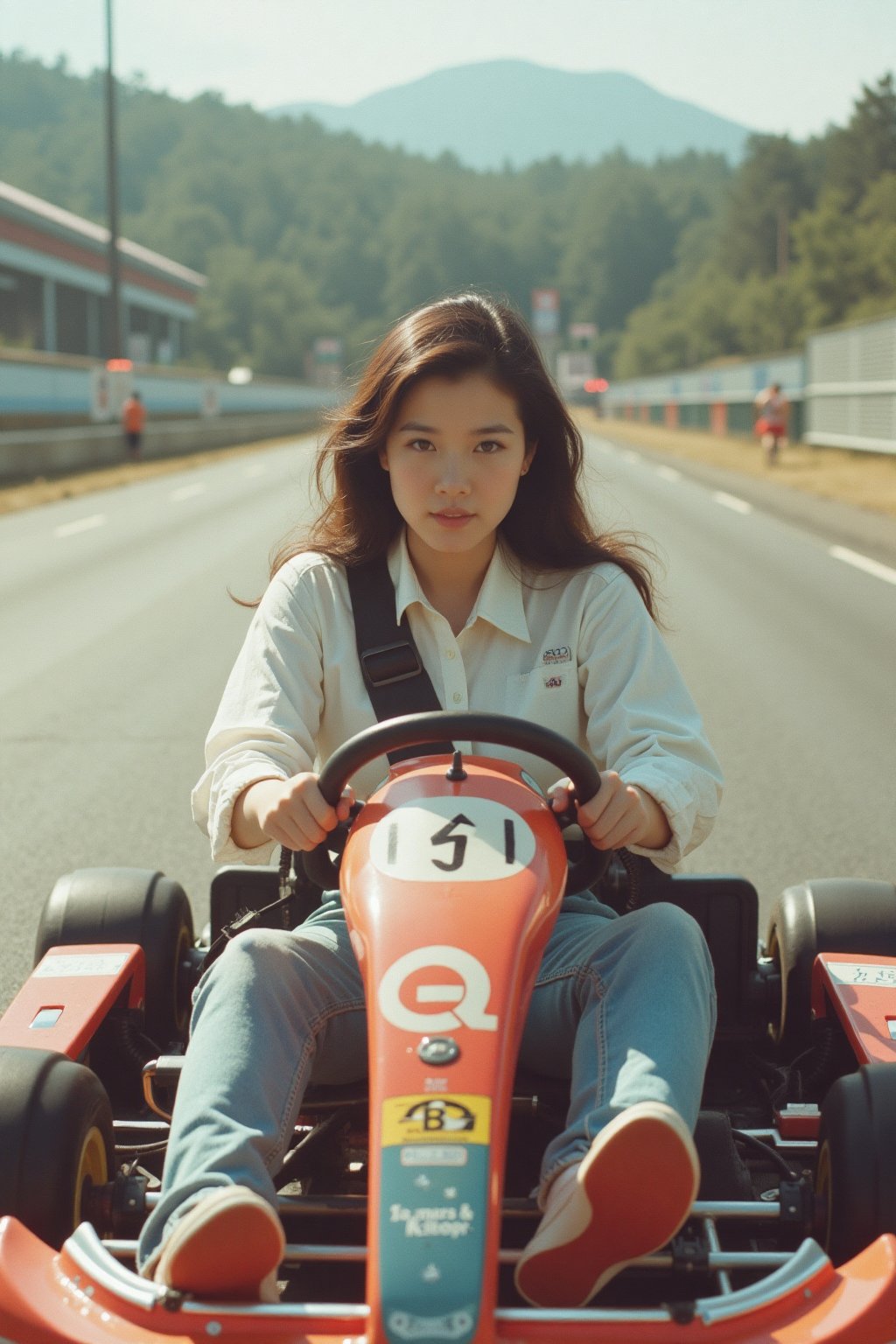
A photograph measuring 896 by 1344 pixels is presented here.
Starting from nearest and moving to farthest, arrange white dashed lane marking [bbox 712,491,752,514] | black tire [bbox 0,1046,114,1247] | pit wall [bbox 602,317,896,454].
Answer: black tire [bbox 0,1046,114,1247] → white dashed lane marking [bbox 712,491,752,514] → pit wall [bbox 602,317,896,454]

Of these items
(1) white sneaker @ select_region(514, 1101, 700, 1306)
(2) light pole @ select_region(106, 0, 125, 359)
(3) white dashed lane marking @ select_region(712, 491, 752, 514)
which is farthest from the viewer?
(2) light pole @ select_region(106, 0, 125, 359)

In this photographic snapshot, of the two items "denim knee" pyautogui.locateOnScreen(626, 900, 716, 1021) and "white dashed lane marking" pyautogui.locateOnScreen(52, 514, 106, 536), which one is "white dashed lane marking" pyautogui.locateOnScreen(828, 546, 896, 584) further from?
"denim knee" pyautogui.locateOnScreen(626, 900, 716, 1021)

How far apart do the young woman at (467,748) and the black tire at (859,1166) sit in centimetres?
24

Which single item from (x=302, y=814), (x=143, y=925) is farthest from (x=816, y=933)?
(x=143, y=925)

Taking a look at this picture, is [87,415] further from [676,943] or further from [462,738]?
[676,943]

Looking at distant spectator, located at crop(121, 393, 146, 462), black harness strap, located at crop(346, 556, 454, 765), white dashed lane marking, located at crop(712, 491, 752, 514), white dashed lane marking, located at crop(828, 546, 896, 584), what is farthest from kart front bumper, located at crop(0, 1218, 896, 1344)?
distant spectator, located at crop(121, 393, 146, 462)

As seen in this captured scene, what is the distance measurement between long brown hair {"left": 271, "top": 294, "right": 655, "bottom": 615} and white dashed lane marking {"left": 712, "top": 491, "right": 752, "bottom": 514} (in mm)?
17738

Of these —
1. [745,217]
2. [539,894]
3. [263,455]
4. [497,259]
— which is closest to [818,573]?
[539,894]

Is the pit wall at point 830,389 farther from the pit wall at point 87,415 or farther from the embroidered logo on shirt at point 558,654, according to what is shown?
the embroidered logo on shirt at point 558,654

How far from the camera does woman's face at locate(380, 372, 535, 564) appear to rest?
3.11 meters

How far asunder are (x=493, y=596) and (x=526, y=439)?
0.35m

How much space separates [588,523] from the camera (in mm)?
3449

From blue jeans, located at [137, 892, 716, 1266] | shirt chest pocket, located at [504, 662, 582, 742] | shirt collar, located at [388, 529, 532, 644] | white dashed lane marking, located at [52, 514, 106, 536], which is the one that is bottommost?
white dashed lane marking, located at [52, 514, 106, 536]

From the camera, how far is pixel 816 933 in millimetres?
3436
